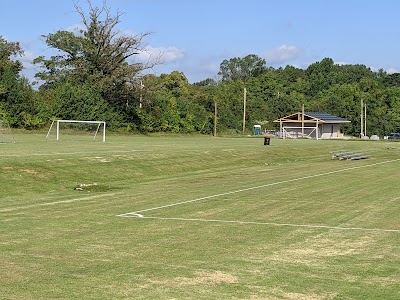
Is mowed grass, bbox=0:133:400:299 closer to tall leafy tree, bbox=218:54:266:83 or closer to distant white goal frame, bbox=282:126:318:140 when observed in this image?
distant white goal frame, bbox=282:126:318:140

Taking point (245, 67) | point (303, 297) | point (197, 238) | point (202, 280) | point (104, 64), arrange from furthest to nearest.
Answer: point (245, 67) → point (104, 64) → point (197, 238) → point (202, 280) → point (303, 297)

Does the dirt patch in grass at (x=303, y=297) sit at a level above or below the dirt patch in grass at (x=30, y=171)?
below

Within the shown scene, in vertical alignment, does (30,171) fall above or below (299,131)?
below

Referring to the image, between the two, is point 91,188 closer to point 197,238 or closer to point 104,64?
point 197,238

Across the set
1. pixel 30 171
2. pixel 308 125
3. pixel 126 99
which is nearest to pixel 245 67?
pixel 308 125

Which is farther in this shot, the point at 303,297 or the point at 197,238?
the point at 197,238

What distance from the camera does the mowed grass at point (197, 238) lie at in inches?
345

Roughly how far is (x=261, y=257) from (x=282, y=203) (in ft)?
26.5

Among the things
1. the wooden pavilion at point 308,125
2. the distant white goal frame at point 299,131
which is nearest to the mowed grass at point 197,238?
the distant white goal frame at point 299,131

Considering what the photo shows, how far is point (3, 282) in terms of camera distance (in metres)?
8.90

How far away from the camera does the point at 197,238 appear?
12641 millimetres

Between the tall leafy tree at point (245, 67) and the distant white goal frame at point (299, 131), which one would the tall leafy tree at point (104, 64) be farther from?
the tall leafy tree at point (245, 67)

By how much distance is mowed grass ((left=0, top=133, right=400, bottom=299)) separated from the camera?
877 centimetres

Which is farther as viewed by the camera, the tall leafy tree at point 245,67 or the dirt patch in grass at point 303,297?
the tall leafy tree at point 245,67
